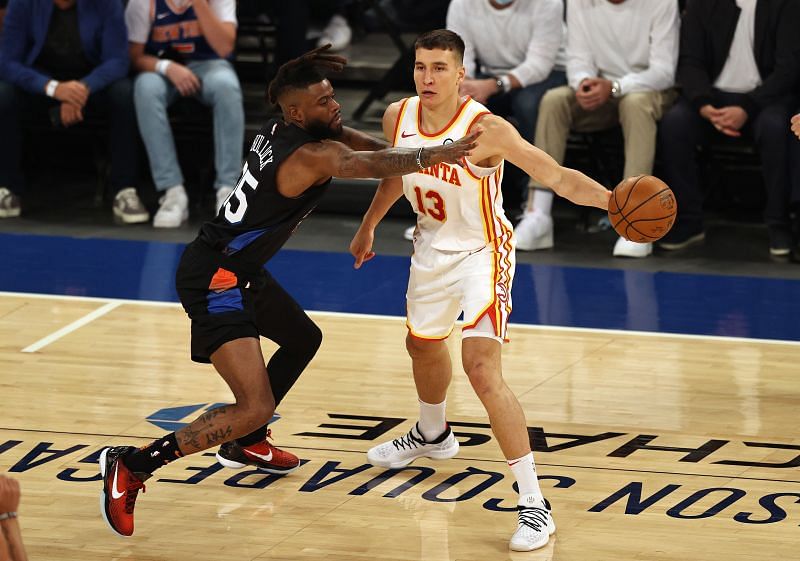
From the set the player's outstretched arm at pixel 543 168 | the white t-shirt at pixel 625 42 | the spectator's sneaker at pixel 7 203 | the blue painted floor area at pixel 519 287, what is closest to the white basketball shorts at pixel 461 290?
the player's outstretched arm at pixel 543 168

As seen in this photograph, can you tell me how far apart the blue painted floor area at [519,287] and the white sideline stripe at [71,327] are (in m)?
0.26

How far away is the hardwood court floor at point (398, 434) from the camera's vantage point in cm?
499

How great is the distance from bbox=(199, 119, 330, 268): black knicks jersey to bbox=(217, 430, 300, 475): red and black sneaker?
30.9 inches

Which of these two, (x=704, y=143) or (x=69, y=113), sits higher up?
(x=69, y=113)

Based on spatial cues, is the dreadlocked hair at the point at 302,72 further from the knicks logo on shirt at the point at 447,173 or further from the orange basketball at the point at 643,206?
the orange basketball at the point at 643,206

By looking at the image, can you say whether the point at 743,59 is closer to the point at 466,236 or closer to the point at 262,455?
the point at 466,236

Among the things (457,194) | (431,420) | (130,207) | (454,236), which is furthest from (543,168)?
(130,207)

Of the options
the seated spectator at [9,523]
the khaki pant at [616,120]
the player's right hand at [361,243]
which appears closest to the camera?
the seated spectator at [9,523]

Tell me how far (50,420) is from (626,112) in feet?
15.2

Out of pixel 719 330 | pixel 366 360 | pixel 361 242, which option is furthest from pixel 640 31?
pixel 361 242

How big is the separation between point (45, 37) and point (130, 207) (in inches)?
52.7

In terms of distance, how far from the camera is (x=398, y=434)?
6.08 metres

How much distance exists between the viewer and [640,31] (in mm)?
9430

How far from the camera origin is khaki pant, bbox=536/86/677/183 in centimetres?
920
